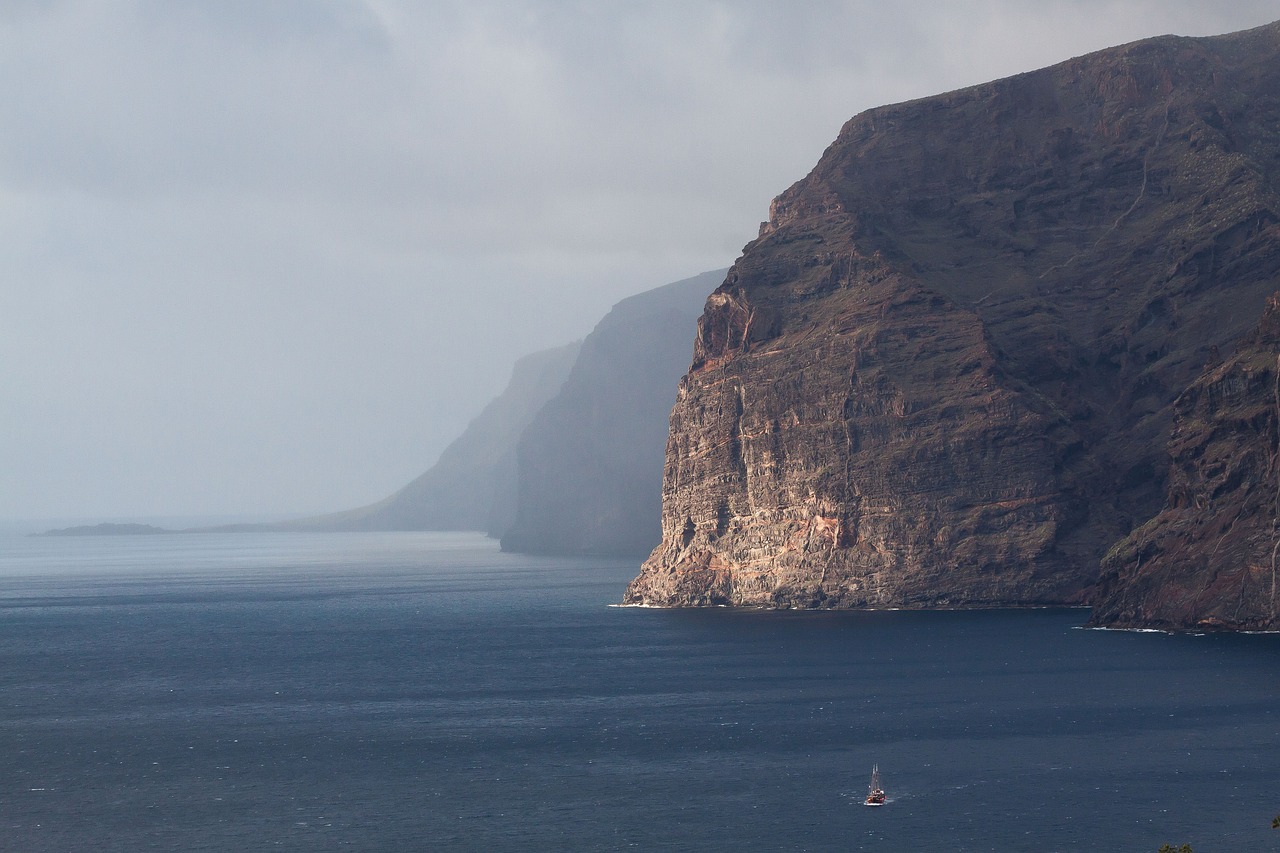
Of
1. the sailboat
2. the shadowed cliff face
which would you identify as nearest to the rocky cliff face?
the shadowed cliff face

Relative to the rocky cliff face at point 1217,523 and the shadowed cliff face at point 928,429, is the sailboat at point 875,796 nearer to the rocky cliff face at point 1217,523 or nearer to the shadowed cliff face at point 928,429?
the rocky cliff face at point 1217,523

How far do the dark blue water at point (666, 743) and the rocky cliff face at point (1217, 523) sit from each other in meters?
5.14

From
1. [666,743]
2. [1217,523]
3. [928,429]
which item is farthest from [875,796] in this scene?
[928,429]

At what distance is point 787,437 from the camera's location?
187 meters

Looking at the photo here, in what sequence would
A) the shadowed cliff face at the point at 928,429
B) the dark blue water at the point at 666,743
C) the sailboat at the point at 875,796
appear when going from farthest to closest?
the shadowed cliff face at the point at 928,429 → the sailboat at the point at 875,796 → the dark blue water at the point at 666,743

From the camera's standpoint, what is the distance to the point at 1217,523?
486ft

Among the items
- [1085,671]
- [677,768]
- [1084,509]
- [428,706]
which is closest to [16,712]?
[428,706]

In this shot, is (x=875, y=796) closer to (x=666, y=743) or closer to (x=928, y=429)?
(x=666, y=743)

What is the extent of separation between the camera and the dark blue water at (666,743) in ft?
264

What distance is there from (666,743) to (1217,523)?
235 ft

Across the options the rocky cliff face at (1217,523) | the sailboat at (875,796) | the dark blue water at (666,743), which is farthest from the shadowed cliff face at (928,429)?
the sailboat at (875,796)

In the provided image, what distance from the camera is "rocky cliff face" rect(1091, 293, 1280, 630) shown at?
466ft

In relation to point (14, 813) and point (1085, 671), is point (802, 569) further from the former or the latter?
point (14, 813)

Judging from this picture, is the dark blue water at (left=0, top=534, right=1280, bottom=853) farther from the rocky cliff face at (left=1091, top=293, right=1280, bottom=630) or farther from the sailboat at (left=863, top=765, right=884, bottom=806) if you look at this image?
the rocky cliff face at (left=1091, top=293, right=1280, bottom=630)
